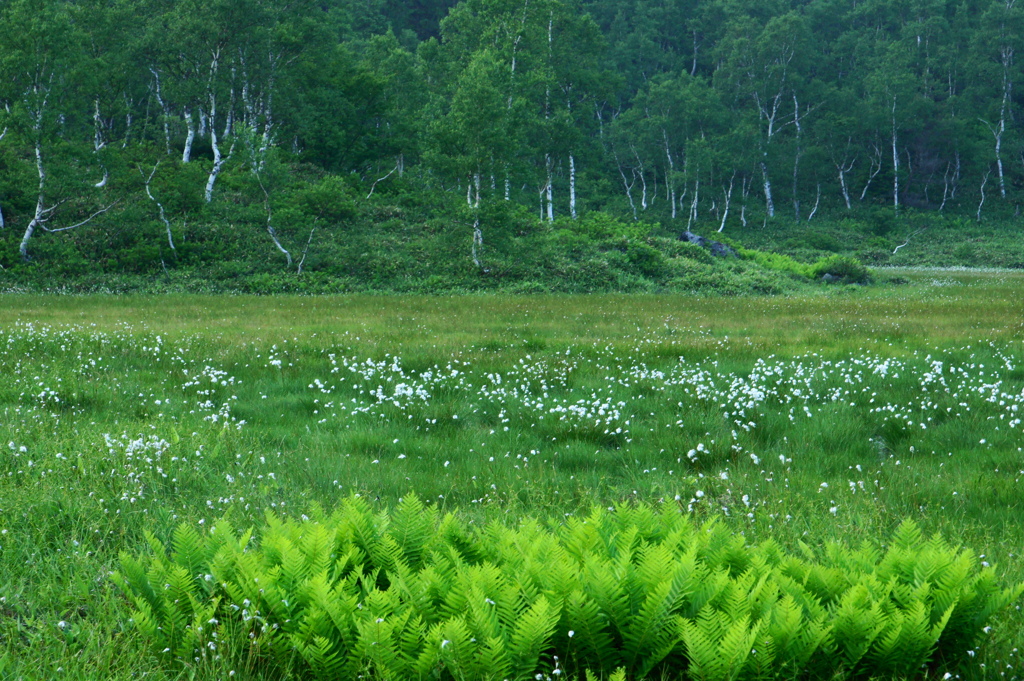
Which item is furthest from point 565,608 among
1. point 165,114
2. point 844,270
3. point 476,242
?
point 165,114

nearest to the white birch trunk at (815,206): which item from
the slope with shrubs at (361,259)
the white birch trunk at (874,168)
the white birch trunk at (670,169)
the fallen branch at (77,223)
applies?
the white birch trunk at (874,168)

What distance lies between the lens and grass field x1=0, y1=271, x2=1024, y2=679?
4652 millimetres

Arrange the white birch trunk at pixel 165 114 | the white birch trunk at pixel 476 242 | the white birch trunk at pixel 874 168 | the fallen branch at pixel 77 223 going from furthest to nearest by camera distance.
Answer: the white birch trunk at pixel 874 168 < the white birch trunk at pixel 165 114 < the white birch trunk at pixel 476 242 < the fallen branch at pixel 77 223

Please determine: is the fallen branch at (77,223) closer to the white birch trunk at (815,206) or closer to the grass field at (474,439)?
the grass field at (474,439)

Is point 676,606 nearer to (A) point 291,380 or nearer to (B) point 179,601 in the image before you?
(B) point 179,601

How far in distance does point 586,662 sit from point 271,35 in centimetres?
4945

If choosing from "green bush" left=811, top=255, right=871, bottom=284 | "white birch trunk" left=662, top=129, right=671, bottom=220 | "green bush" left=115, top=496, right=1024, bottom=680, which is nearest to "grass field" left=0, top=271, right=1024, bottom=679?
"green bush" left=115, top=496, right=1024, bottom=680

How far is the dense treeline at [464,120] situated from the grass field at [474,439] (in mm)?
21929

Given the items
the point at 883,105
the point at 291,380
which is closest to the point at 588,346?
the point at 291,380

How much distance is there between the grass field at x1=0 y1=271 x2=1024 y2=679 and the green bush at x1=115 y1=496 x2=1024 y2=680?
0.28m

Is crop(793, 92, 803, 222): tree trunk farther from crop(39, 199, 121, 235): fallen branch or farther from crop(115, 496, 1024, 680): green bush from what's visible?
crop(115, 496, 1024, 680): green bush

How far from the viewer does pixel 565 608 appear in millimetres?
3107

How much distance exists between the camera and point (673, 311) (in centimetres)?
2156

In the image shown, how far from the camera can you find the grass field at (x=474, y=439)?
15.3 ft
